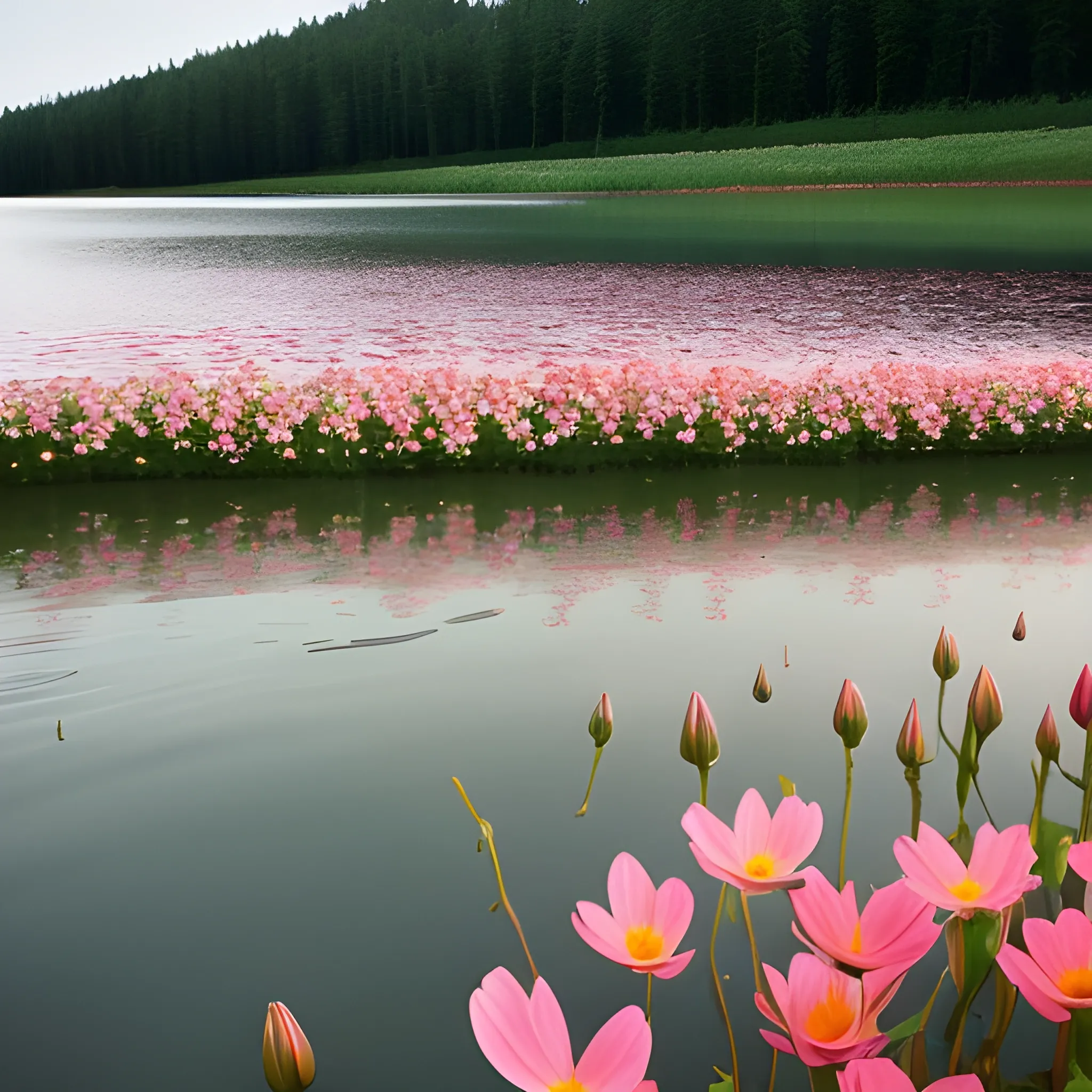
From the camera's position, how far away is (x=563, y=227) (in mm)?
42219

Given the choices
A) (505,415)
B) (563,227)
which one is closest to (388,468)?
(505,415)

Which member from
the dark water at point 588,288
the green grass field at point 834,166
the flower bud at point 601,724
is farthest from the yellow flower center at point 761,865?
the green grass field at point 834,166

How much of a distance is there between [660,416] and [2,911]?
7273 millimetres

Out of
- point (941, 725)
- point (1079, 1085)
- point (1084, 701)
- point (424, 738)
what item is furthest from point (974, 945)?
point (424, 738)

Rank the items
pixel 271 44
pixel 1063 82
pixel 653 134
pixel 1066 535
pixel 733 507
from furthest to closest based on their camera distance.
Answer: pixel 271 44
pixel 653 134
pixel 1063 82
pixel 733 507
pixel 1066 535

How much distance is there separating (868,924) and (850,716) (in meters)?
0.66

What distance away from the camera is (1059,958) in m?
1.26

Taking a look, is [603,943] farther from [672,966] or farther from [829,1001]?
→ [829,1001]

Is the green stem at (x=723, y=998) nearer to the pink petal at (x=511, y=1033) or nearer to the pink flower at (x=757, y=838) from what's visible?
the pink flower at (x=757, y=838)

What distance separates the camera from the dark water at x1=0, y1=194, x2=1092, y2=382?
1933cm

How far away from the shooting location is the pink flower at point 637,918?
4.09 ft

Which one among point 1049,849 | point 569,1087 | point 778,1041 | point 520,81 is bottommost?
point 1049,849

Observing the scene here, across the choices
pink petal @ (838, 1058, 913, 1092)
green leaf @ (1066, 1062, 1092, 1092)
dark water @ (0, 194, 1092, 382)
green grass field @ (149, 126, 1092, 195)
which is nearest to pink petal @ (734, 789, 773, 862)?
pink petal @ (838, 1058, 913, 1092)

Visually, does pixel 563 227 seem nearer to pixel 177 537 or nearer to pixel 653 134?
pixel 653 134
